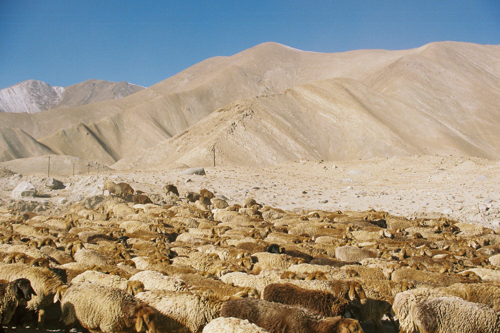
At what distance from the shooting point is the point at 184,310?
6133 mm

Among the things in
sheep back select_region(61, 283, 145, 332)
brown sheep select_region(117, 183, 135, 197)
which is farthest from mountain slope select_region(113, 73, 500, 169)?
sheep back select_region(61, 283, 145, 332)

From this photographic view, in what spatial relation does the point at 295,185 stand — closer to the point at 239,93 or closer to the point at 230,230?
the point at 230,230

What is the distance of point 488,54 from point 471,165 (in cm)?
11877

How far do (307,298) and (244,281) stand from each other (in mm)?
1560

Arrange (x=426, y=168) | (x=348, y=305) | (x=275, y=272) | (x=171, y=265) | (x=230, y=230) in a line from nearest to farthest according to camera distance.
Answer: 1. (x=348, y=305)
2. (x=275, y=272)
3. (x=171, y=265)
4. (x=230, y=230)
5. (x=426, y=168)

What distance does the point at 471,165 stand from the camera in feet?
100

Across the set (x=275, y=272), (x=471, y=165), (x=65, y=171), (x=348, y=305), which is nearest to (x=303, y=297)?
(x=348, y=305)

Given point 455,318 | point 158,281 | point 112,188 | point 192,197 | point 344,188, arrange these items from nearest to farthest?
1. point 455,318
2. point 158,281
3. point 112,188
4. point 192,197
5. point 344,188

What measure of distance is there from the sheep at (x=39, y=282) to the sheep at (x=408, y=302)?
5.67 m

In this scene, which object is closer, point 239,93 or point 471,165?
point 471,165

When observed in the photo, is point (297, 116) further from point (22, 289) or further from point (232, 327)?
point (232, 327)

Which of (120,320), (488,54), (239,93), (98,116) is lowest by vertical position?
(120,320)

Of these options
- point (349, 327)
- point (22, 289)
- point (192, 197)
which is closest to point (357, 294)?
point (349, 327)

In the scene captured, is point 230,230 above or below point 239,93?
below
